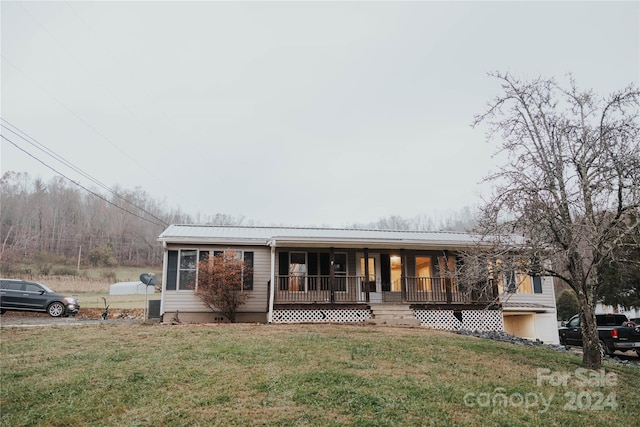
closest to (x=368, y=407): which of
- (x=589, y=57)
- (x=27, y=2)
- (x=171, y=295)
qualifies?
(x=171, y=295)

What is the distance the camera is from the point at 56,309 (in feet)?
60.7

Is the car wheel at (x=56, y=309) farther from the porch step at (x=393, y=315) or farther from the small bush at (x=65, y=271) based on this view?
the small bush at (x=65, y=271)

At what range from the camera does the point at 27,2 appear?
13211 millimetres

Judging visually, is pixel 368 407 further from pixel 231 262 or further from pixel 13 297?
pixel 13 297

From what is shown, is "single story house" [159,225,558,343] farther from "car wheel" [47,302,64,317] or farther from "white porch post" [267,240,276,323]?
"car wheel" [47,302,64,317]

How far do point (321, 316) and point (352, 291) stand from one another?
1.77m

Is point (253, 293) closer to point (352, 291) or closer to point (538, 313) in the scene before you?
point (352, 291)

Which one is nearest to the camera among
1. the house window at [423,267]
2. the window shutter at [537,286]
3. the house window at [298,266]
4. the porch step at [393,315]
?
the porch step at [393,315]

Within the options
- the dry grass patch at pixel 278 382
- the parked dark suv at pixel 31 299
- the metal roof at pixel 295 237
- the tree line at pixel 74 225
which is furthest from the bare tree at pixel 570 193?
the tree line at pixel 74 225

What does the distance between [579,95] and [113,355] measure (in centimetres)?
1159

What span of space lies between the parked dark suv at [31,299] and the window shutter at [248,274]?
26.5ft

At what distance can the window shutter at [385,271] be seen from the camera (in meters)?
18.5

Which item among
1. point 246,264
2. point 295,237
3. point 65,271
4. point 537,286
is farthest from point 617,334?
point 65,271

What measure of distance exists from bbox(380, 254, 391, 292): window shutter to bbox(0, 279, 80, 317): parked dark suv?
13.6m
